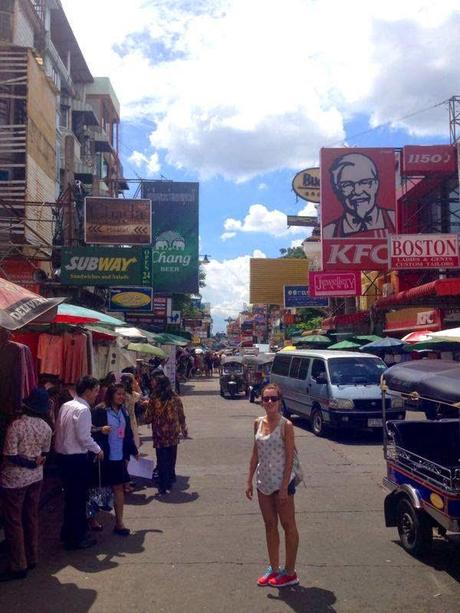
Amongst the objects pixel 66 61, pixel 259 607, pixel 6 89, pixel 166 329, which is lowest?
pixel 259 607

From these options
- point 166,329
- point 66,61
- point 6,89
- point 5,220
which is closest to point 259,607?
point 5,220

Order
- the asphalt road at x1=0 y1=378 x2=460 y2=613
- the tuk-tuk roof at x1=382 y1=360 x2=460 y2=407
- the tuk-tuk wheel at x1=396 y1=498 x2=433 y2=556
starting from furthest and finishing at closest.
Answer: the tuk-tuk wheel at x1=396 y1=498 x2=433 y2=556
the tuk-tuk roof at x1=382 y1=360 x2=460 y2=407
the asphalt road at x1=0 y1=378 x2=460 y2=613

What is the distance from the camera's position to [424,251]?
2272 cm

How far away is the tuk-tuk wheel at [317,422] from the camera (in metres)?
14.9

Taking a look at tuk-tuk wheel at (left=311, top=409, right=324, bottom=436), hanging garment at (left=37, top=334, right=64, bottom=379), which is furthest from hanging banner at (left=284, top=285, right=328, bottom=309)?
hanging garment at (left=37, top=334, right=64, bottom=379)

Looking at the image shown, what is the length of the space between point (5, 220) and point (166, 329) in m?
20.3

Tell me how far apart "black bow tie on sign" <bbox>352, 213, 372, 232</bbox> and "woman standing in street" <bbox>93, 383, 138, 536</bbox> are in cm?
2043

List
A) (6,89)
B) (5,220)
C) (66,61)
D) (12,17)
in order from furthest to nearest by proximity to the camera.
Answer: (66,61) < (12,17) < (6,89) < (5,220)

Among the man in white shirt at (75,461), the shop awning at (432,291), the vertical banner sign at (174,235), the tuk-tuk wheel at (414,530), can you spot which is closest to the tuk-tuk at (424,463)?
the tuk-tuk wheel at (414,530)

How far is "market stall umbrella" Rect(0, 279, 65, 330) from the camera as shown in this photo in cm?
514

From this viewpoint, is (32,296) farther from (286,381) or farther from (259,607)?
(286,381)

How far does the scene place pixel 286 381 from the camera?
1814 cm

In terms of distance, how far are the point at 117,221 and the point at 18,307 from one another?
16.6m

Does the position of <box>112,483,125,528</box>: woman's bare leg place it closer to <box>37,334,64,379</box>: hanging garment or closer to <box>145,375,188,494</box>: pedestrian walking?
<box>145,375,188,494</box>: pedestrian walking
